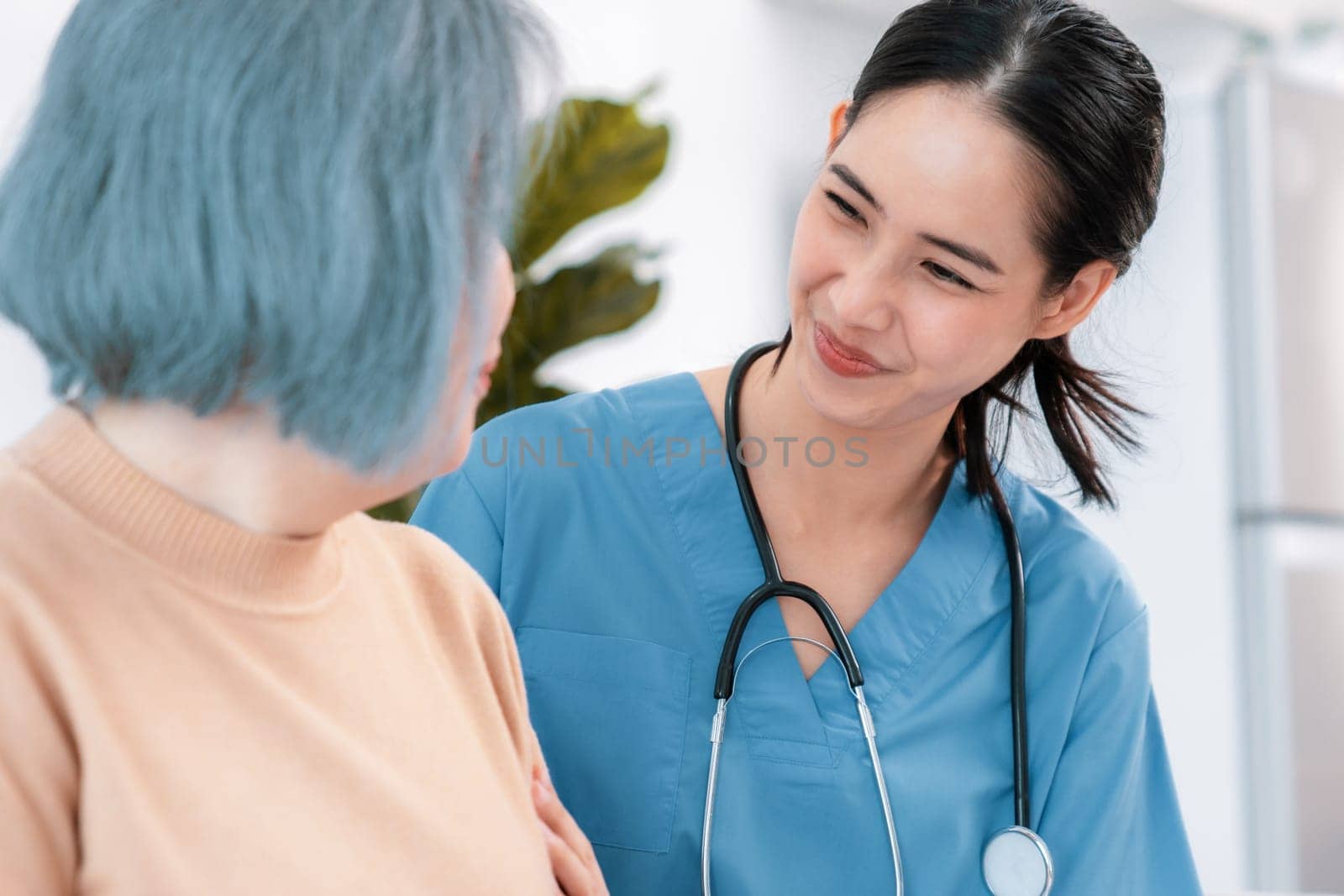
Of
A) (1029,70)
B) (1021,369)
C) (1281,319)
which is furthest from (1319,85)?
(1029,70)

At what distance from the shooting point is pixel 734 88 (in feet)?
9.43

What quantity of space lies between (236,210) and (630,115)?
1556 millimetres

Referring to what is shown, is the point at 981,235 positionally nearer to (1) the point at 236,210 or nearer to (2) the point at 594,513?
(2) the point at 594,513

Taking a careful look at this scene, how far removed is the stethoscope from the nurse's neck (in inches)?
1.4

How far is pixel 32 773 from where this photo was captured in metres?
0.55

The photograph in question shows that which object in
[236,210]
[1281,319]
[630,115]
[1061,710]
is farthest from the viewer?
[1281,319]

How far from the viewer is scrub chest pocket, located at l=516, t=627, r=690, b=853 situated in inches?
44.1

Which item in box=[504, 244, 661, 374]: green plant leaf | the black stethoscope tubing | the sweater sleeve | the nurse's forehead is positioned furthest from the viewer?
box=[504, 244, 661, 374]: green plant leaf

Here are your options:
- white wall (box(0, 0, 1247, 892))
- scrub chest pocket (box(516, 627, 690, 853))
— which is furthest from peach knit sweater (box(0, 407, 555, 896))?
white wall (box(0, 0, 1247, 892))

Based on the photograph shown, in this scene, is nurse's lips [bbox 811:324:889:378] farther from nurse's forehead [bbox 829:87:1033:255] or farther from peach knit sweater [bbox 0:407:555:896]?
peach knit sweater [bbox 0:407:555:896]

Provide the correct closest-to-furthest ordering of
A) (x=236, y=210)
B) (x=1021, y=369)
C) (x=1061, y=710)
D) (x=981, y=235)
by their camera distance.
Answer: (x=236, y=210)
(x=981, y=235)
(x=1061, y=710)
(x=1021, y=369)

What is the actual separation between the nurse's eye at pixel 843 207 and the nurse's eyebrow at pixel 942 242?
19mm

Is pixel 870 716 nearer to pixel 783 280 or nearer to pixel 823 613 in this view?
pixel 823 613

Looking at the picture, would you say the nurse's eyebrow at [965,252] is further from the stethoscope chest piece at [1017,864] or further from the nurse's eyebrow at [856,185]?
the stethoscope chest piece at [1017,864]
